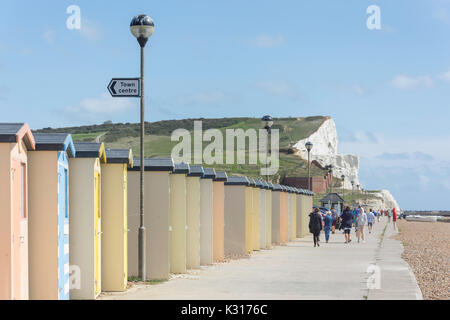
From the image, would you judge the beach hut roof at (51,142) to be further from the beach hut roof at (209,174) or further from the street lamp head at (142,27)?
the beach hut roof at (209,174)

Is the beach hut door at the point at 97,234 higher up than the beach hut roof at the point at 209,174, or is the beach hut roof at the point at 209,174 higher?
the beach hut roof at the point at 209,174

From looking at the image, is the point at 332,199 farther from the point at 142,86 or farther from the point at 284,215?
the point at 142,86

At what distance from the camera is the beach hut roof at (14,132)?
31.5ft

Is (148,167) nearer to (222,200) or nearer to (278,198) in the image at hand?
(222,200)

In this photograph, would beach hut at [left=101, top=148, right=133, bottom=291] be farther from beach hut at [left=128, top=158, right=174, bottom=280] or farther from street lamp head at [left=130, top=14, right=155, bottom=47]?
street lamp head at [left=130, top=14, right=155, bottom=47]

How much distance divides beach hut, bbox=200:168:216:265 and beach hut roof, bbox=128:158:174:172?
3808 millimetres

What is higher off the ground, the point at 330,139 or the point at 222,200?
the point at 330,139

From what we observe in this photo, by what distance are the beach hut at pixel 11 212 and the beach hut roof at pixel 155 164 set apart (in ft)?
20.9

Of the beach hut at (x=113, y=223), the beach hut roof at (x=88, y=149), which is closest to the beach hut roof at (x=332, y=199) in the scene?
the beach hut at (x=113, y=223)

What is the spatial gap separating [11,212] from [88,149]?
363 cm

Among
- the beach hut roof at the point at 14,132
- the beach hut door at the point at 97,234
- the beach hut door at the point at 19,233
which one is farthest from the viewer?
the beach hut door at the point at 97,234

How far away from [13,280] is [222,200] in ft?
42.8
